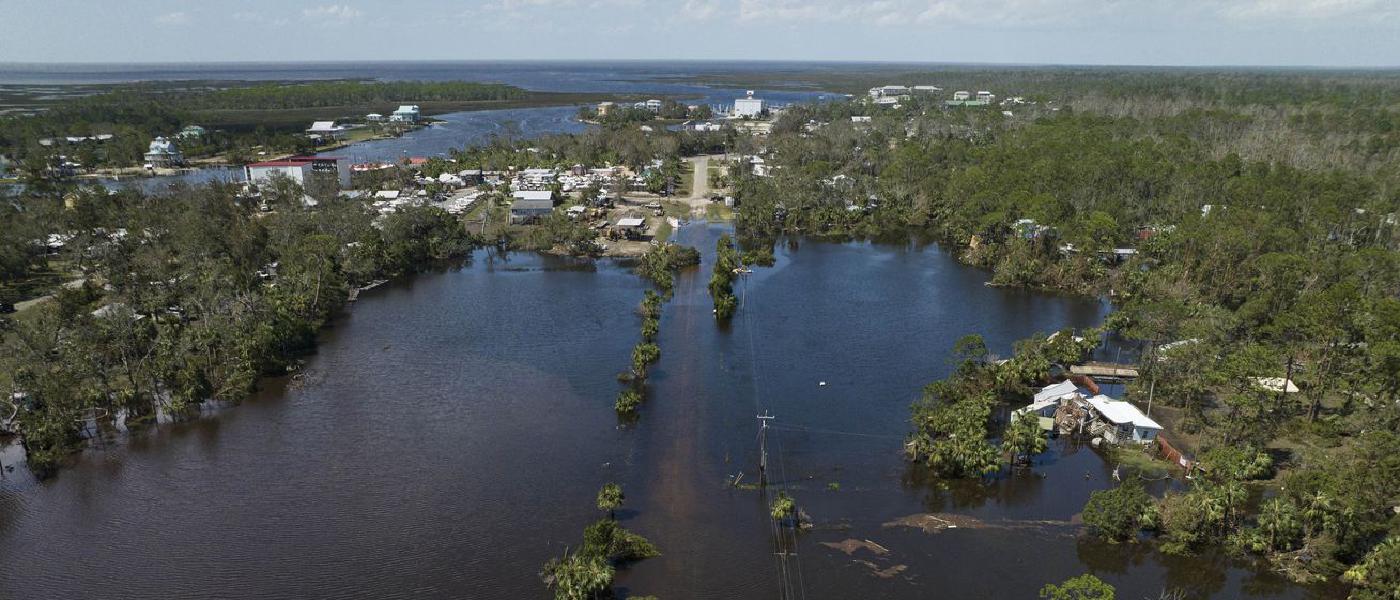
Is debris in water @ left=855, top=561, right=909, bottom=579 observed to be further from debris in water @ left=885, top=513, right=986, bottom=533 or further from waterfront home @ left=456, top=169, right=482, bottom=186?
waterfront home @ left=456, top=169, right=482, bottom=186

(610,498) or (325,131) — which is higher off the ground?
(325,131)

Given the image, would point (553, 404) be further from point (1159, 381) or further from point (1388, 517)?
point (1388, 517)

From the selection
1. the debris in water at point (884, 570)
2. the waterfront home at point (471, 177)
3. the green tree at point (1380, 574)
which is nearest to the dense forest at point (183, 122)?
the waterfront home at point (471, 177)

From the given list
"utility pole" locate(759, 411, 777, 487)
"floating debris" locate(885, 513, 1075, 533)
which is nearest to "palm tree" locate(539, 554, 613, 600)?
"utility pole" locate(759, 411, 777, 487)

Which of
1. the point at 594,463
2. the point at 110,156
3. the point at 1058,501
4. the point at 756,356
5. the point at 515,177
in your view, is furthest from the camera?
the point at 110,156

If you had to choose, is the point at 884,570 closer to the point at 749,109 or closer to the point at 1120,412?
the point at 1120,412

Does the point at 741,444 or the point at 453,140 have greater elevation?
the point at 453,140

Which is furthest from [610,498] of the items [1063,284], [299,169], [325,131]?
[325,131]

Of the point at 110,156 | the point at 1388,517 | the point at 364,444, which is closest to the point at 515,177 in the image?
the point at 110,156
